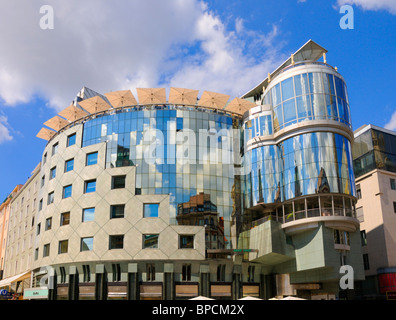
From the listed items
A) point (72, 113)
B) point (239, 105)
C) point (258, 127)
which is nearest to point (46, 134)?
point (72, 113)

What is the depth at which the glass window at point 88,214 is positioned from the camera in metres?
45.8

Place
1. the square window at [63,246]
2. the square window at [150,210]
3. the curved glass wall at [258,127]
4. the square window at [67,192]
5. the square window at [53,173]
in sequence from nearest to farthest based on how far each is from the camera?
1. the square window at [150,210]
2. the curved glass wall at [258,127]
3. the square window at [63,246]
4. the square window at [67,192]
5. the square window at [53,173]

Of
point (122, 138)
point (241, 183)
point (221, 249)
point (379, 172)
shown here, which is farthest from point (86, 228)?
point (379, 172)

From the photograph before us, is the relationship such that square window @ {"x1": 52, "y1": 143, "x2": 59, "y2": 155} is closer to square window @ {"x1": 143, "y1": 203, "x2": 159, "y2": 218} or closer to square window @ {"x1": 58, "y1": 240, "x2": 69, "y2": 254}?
square window @ {"x1": 58, "y1": 240, "x2": 69, "y2": 254}

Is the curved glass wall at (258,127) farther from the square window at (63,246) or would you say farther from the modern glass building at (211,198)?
the square window at (63,246)

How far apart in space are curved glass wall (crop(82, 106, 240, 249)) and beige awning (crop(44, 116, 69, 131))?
652cm

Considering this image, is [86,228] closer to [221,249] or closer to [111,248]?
[111,248]

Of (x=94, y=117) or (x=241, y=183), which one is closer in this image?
(x=241, y=183)

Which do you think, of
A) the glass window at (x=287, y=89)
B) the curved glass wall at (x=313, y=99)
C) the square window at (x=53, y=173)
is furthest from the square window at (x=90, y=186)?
the glass window at (x=287, y=89)

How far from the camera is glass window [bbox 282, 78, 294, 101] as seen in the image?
42906 mm

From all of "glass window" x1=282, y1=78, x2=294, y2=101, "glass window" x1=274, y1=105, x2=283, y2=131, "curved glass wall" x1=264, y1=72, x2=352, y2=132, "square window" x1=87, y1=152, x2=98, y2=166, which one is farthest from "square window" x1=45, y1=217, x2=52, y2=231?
"glass window" x1=282, y1=78, x2=294, y2=101

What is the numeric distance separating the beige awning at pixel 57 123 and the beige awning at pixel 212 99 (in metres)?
19.6

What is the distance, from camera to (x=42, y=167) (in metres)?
57.2

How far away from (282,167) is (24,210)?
1774 inches
